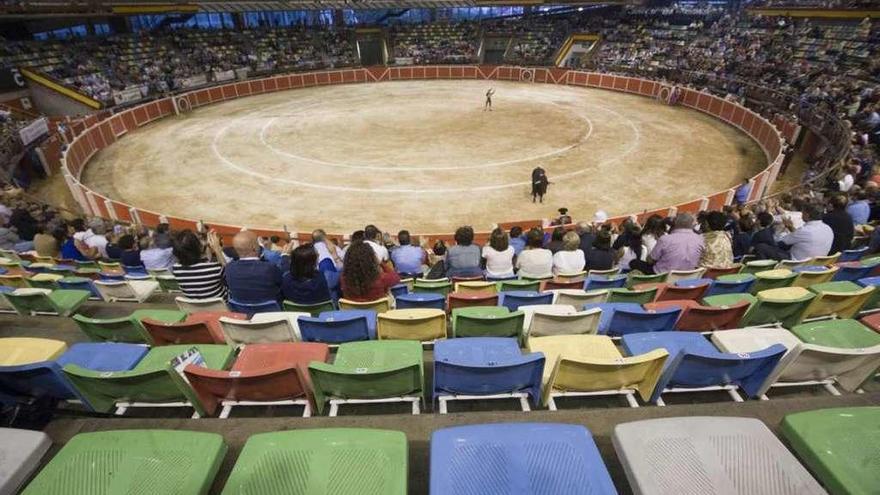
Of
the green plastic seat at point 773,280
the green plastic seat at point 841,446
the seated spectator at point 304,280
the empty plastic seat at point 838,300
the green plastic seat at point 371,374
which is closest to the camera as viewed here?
the green plastic seat at point 841,446

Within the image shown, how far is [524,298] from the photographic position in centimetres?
625

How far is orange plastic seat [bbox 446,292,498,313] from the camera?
6030 millimetres

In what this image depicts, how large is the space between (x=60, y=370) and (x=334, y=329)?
2.41 m

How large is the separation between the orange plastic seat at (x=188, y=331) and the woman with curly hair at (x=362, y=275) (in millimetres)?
1386

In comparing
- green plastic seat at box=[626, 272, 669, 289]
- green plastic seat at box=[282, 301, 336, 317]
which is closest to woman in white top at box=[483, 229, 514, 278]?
green plastic seat at box=[626, 272, 669, 289]

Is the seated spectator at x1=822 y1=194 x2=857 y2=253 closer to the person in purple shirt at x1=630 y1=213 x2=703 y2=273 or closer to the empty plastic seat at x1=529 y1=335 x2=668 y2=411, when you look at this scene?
the person in purple shirt at x1=630 y1=213 x2=703 y2=273

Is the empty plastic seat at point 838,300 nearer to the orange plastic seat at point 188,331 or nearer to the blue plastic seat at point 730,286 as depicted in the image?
the blue plastic seat at point 730,286

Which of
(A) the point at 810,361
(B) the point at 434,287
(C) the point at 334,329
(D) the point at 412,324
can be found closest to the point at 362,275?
(C) the point at 334,329

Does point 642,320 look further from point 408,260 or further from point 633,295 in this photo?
point 408,260

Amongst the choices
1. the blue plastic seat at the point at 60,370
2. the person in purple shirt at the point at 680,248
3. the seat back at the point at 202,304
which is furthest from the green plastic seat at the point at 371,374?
the person in purple shirt at the point at 680,248

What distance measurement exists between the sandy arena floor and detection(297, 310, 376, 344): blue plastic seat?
9.58 meters

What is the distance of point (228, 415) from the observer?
399cm

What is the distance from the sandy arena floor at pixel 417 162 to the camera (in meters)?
16.1

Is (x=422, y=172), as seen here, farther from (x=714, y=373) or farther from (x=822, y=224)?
(x=714, y=373)
